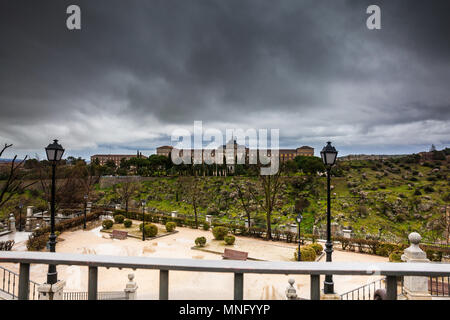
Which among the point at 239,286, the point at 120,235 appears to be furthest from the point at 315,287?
the point at 120,235

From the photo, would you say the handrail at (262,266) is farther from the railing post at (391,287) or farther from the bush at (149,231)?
the bush at (149,231)

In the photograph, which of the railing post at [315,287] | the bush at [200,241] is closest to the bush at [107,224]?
the bush at [200,241]

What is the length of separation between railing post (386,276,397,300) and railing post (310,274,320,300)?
1.56ft

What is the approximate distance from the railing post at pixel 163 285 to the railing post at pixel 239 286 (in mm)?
479

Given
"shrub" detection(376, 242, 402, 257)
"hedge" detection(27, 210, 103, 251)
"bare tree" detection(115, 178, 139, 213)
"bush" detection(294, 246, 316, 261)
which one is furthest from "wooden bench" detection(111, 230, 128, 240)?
"shrub" detection(376, 242, 402, 257)

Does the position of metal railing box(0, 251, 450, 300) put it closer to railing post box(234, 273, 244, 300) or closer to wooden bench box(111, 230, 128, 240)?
railing post box(234, 273, 244, 300)

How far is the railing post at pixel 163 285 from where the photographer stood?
164cm

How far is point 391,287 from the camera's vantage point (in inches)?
64.6

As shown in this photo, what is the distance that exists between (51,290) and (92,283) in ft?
7.53

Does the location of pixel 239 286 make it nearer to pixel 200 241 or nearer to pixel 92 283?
pixel 92 283

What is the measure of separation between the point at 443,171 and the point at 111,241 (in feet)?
163

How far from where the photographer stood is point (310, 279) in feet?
5.34

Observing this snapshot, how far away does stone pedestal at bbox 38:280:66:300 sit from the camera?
3.15m
